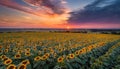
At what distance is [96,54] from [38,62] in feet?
9.70

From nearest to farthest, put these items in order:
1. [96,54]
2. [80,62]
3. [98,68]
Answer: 1. [98,68]
2. [80,62]
3. [96,54]

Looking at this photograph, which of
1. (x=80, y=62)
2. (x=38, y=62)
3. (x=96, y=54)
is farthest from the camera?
(x=96, y=54)

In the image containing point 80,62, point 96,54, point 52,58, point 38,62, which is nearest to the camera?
point 38,62

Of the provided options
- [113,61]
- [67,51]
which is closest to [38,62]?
[113,61]

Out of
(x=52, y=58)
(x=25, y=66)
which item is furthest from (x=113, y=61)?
(x=25, y=66)

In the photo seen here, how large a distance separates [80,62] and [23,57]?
1.51 metres

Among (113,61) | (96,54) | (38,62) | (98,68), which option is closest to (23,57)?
(38,62)

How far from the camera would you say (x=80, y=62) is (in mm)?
4082

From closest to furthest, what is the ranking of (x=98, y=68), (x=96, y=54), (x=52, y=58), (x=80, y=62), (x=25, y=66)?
(x=25, y=66) → (x=98, y=68) → (x=80, y=62) → (x=52, y=58) → (x=96, y=54)

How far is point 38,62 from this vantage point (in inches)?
151

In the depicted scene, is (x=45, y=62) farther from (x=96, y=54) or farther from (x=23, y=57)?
(x=96, y=54)

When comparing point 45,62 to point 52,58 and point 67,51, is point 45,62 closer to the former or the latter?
point 52,58

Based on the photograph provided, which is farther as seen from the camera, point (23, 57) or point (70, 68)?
point (23, 57)

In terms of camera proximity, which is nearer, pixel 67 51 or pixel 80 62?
pixel 80 62
